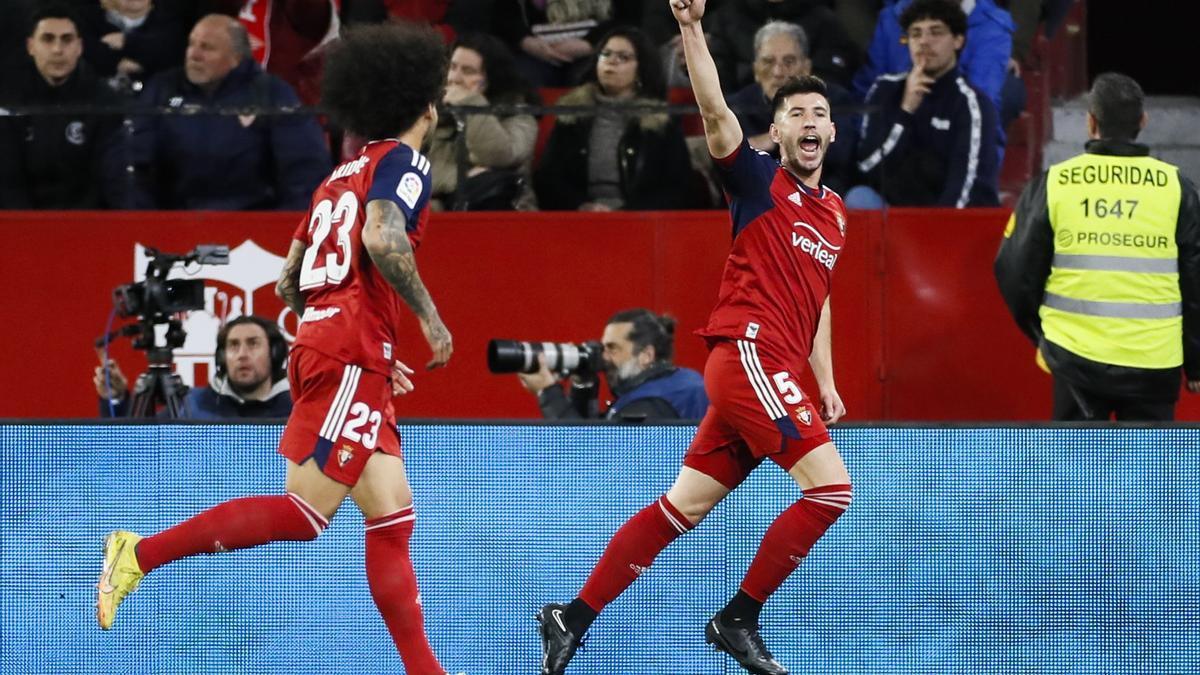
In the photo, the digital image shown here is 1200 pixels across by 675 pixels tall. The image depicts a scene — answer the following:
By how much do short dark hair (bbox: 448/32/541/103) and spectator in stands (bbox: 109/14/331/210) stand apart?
89cm

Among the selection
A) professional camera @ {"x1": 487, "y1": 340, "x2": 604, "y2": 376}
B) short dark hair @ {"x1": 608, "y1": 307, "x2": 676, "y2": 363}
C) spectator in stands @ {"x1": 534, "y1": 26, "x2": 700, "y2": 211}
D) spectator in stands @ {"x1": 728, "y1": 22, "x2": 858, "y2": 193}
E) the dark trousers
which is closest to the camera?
professional camera @ {"x1": 487, "y1": 340, "x2": 604, "y2": 376}

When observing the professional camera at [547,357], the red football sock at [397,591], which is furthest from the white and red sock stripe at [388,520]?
the professional camera at [547,357]

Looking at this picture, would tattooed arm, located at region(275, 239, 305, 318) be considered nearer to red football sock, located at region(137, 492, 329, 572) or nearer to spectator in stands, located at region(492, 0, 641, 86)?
red football sock, located at region(137, 492, 329, 572)

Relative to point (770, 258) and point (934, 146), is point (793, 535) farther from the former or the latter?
point (934, 146)

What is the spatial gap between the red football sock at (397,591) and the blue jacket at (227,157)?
3.87 metres

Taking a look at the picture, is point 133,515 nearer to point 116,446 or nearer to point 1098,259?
point 116,446

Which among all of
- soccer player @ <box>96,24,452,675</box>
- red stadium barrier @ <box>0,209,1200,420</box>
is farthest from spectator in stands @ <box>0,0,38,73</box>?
soccer player @ <box>96,24,452,675</box>

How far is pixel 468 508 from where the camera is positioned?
723 cm

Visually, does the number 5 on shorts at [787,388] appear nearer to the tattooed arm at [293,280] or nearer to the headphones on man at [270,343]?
the tattooed arm at [293,280]

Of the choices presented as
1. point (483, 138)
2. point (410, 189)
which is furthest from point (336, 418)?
point (483, 138)

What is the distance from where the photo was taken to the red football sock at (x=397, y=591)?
6.07 meters

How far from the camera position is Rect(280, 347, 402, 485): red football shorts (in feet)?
19.6

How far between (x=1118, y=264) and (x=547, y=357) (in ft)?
8.11

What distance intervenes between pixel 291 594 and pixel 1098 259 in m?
3.67
